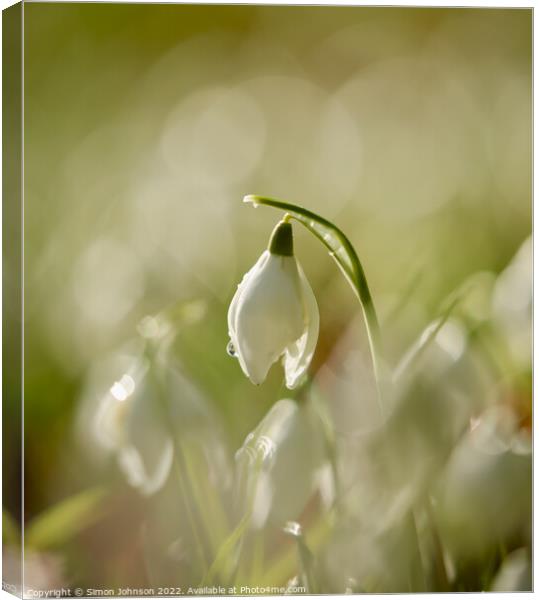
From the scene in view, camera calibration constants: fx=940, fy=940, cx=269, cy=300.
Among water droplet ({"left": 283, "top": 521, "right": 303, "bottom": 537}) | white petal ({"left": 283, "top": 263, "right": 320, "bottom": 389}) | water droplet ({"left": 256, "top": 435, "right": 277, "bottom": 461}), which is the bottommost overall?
water droplet ({"left": 283, "top": 521, "right": 303, "bottom": 537})

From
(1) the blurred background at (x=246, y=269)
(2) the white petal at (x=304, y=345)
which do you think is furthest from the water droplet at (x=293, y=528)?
(2) the white petal at (x=304, y=345)

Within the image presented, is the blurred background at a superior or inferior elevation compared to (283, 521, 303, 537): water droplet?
superior

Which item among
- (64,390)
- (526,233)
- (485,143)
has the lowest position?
(64,390)

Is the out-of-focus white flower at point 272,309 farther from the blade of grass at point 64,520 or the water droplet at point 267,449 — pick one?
the blade of grass at point 64,520

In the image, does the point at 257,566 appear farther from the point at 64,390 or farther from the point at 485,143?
the point at 485,143

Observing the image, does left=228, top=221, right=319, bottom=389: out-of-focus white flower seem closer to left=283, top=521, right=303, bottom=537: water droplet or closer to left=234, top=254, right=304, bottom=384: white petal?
left=234, top=254, right=304, bottom=384: white petal

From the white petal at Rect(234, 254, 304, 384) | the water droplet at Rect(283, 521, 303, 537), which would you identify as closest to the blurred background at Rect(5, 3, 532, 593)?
the water droplet at Rect(283, 521, 303, 537)

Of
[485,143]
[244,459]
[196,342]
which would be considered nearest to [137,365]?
[196,342]
